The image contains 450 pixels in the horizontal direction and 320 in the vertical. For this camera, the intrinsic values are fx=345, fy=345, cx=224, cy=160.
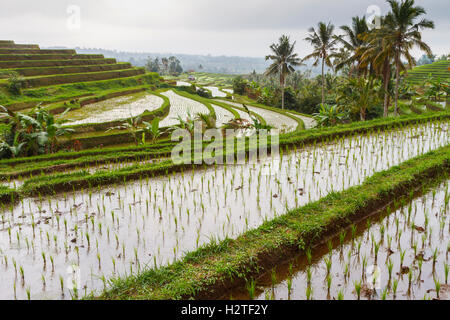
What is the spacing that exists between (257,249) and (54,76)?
18.7 m

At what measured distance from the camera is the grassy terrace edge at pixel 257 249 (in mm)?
2805

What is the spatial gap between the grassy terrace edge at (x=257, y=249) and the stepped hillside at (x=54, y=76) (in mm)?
13585

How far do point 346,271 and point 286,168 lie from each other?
3.24 metres

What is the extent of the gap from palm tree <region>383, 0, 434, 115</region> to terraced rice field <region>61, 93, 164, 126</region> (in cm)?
898

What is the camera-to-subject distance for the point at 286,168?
6.13 metres

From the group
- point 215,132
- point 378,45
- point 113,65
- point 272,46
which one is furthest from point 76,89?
point 378,45

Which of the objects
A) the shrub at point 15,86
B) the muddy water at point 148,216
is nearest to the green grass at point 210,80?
the shrub at point 15,86

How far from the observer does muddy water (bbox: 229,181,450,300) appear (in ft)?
9.22

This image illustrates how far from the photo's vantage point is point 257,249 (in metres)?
3.29

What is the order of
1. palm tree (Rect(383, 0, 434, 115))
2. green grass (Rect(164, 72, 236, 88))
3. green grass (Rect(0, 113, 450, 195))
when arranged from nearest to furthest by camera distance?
1. green grass (Rect(0, 113, 450, 195))
2. palm tree (Rect(383, 0, 434, 115))
3. green grass (Rect(164, 72, 236, 88))

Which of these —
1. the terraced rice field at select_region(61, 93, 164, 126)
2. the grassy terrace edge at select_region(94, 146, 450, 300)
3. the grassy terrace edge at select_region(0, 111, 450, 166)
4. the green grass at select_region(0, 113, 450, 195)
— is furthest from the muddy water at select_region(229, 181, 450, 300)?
the terraced rice field at select_region(61, 93, 164, 126)

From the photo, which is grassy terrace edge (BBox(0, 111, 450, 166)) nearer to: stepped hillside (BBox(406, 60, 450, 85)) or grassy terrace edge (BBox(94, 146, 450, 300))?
grassy terrace edge (BBox(94, 146, 450, 300))
